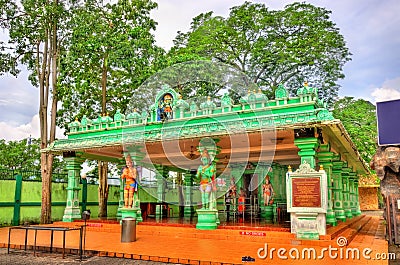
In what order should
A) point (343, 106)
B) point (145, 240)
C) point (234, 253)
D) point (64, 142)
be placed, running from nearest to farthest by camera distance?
point (234, 253) < point (145, 240) < point (64, 142) < point (343, 106)

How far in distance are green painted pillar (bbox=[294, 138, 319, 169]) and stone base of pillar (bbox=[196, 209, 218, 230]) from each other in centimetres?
315

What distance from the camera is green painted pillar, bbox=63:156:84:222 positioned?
13.8 metres

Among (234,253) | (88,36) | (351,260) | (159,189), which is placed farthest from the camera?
(159,189)

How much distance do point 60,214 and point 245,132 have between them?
37.4 ft

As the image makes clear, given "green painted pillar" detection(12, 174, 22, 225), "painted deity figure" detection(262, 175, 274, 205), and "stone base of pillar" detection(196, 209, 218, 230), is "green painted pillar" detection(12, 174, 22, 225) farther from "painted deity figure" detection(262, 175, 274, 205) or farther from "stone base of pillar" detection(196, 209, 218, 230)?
"painted deity figure" detection(262, 175, 274, 205)

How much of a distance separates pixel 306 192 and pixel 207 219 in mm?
3150

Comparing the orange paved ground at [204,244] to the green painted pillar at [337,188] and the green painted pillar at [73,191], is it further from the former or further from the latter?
the green painted pillar at [337,188]

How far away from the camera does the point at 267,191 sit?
16500 millimetres

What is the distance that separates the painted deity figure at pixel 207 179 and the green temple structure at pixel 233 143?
25cm

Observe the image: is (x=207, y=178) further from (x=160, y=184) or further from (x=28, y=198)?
(x=28, y=198)

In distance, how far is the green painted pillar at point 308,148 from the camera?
9703mm

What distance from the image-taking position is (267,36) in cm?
2206

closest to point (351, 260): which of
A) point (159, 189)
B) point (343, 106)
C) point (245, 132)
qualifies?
point (245, 132)

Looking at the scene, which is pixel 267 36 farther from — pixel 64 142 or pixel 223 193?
pixel 64 142
